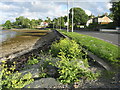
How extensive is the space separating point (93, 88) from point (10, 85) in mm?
2157

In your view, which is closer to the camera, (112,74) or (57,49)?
(112,74)

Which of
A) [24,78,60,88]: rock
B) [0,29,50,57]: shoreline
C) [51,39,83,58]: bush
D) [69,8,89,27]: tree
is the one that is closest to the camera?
[24,78,60,88]: rock

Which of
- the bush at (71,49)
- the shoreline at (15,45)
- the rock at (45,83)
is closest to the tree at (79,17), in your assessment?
the shoreline at (15,45)

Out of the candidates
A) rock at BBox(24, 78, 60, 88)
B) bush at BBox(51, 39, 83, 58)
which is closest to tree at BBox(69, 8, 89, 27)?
bush at BBox(51, 39, 83, 58)

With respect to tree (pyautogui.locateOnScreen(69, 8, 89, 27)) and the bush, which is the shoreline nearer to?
the bush

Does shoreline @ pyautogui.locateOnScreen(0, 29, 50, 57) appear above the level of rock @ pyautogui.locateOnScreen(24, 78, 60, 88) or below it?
below

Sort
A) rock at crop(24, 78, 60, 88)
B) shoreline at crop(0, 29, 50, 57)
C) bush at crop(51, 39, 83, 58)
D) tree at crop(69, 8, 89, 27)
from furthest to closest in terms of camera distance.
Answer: tree at crop(69, 8, 89, 27), shoreline at crop(0, 29, 50, 57), bush at crop(51, 39, 83, 58), rock at crop(24, 78, 60, 88)

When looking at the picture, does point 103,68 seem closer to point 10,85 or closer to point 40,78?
point 40,78

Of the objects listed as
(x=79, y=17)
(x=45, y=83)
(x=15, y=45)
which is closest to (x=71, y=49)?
(x=45, y=83)

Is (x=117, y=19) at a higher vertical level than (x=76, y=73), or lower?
higher

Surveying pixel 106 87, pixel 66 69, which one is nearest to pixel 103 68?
pixel 106 87

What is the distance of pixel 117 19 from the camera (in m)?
38.5

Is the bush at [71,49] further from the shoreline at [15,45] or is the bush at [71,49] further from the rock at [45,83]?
the shoreline at [15,45]

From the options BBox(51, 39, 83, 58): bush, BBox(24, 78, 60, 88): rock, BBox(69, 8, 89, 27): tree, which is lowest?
BBox(24, 78, 60, 88): rock
